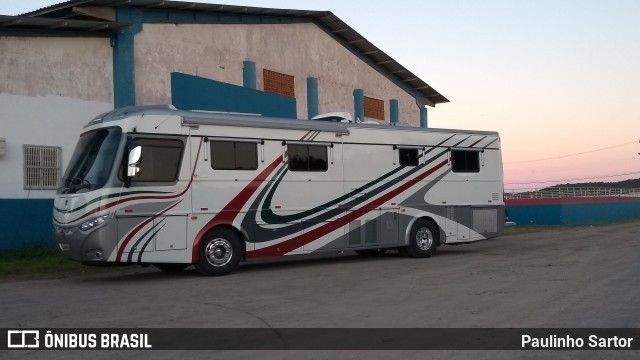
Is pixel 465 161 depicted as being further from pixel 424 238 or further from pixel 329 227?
pixel 329 227

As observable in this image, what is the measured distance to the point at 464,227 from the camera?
1942 cm

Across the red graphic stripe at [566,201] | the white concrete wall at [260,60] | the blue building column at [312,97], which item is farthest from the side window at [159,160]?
the red graphic stripe at [566,201]

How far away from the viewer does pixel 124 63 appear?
67.9ft

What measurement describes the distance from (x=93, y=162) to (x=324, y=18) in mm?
17445

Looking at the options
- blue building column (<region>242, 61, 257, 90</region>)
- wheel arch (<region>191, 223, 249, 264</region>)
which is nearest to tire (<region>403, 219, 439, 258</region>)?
wheel arch (<region>191, 223, 249, 264</region>)

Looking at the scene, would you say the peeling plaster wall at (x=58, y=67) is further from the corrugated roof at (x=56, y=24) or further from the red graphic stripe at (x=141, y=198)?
the red graphic stripe at (x=141, y=198)

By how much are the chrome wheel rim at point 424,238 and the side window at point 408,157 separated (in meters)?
1.74

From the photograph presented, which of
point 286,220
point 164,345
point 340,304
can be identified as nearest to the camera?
point 164,345

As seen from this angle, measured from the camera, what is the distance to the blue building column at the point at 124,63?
2050 centimetres

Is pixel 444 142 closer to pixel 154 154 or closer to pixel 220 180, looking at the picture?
pixel 220 180

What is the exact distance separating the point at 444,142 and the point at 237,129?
6524mm

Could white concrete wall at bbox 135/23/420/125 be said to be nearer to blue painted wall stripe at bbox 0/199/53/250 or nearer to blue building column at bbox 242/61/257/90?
blue building column at bbox 242/61/257/90

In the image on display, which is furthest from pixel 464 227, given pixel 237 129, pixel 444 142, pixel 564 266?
pixel 237 129

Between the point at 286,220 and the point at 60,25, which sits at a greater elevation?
the point at 60,25
